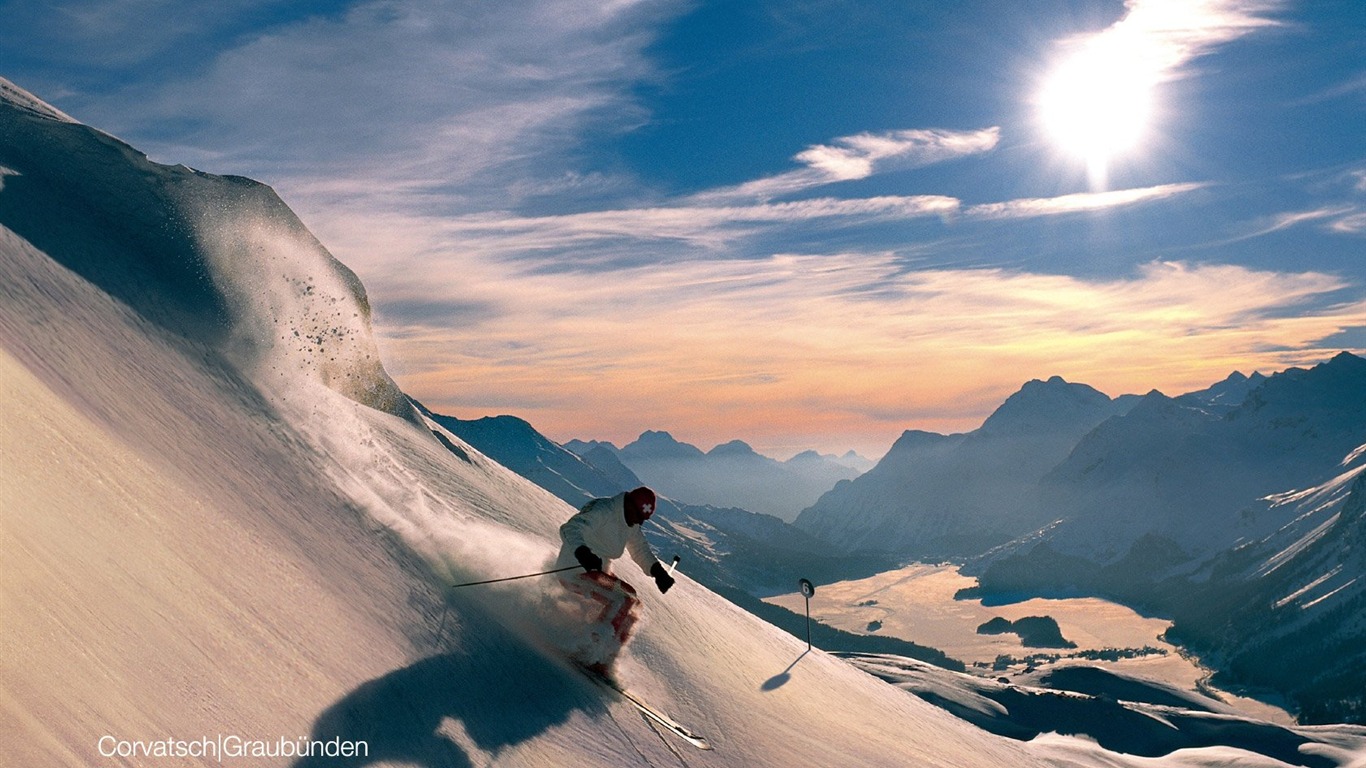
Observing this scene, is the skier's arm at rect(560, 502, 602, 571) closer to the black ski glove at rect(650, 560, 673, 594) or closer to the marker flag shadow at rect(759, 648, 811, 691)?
the black ski glove at rect(650, 560, 673, 594)

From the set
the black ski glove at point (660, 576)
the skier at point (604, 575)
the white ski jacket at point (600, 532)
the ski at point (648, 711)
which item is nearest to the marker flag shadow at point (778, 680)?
the ski at point (648, 711)

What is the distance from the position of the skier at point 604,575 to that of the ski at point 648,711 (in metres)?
0.20

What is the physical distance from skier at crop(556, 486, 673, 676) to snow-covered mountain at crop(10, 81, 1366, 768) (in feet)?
2.20

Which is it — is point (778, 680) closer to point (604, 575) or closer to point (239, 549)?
point (604, 575)

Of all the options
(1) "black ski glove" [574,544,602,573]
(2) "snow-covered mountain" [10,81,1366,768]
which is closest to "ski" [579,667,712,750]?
(2) "snow-covered mountain" [10,81,1366,768]

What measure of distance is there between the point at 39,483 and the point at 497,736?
6.44 m

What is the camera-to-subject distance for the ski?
1519cm

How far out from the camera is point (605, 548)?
1558 cm

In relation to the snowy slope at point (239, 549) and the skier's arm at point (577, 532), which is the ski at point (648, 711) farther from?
the skier's arm at point (577, 532)

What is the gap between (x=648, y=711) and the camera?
1522cm

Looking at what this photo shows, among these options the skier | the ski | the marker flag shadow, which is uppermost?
the skier

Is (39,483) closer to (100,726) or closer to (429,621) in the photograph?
(100,726)

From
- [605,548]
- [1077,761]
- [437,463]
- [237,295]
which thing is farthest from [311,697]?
[1077,761]

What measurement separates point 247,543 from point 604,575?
230 inches
